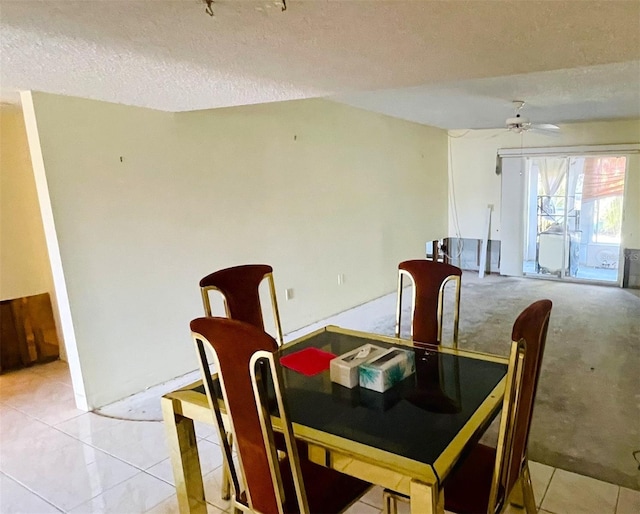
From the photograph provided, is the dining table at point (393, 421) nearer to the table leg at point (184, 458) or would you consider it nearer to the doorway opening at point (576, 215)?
the table leg at point (184, 458)

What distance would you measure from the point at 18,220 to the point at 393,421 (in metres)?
3.67

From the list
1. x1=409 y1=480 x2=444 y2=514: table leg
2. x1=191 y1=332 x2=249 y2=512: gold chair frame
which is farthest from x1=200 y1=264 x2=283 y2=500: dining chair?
x1=409 y1=480 x2=444 y2=514: table leg

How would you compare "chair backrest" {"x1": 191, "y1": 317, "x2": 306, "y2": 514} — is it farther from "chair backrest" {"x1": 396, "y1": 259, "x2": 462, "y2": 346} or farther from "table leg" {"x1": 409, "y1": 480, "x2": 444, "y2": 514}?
"chair backrest" {"x1": 396, "y1": 259, "x2": 462, "y2": 346}

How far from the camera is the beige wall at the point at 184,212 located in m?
2.99

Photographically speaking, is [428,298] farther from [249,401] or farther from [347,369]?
[249,401]

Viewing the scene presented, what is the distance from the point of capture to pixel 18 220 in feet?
12.6

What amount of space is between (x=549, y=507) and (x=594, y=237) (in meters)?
5.74

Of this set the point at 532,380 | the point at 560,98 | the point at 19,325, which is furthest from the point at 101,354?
the point at 560,98

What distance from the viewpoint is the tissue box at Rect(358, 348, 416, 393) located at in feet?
5.69

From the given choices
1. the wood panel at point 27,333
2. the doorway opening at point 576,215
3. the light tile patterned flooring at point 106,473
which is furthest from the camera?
the doorway opening at point 576,215

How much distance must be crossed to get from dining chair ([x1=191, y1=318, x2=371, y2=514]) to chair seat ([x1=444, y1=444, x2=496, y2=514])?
350 mm

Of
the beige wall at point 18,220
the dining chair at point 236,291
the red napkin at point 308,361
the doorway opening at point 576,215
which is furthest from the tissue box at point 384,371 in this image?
the doorway opening at point 576,215

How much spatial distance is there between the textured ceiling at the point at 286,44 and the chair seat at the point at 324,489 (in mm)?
1535

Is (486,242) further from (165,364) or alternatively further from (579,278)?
(165,364)
